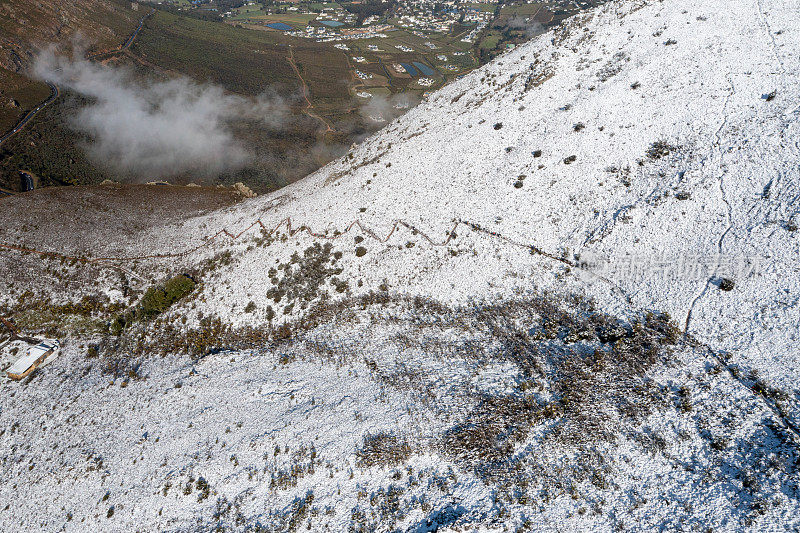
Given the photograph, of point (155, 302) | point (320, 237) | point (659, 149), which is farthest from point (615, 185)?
point (155, 302)

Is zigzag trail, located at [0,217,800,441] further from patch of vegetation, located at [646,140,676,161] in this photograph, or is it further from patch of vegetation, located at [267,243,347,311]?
patch of vegetation, located at [646,140,676,161]

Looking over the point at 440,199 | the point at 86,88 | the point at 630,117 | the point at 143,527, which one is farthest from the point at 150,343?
the point at 86,88

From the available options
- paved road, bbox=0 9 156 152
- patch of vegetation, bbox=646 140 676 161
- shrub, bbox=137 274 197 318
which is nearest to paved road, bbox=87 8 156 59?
paved road, bbox=0 9 156 152

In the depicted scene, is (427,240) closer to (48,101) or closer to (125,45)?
(48,101)

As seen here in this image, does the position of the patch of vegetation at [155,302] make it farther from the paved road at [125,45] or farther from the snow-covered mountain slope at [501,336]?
the paved road at [125,45]

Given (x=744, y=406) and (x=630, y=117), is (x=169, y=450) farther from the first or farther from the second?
(x=630, y=117)

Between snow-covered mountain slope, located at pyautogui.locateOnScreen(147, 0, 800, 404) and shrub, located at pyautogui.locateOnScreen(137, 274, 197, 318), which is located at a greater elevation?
snow-covered mountain slope, located at pyautogui.locateOnScreen(147, 0, 800, 404)

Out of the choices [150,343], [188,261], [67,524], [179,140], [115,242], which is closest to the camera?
[67,524]
